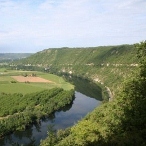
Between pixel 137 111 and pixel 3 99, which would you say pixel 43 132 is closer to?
pixel 3 99

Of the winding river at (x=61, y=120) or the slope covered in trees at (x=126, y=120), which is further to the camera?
the winding river at (x=61, y=120)

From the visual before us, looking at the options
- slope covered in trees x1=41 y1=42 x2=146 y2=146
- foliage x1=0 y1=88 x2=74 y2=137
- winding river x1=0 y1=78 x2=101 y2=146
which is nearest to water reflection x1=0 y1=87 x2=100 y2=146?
winding river x1=0 y1=78 x2=101 y2=146

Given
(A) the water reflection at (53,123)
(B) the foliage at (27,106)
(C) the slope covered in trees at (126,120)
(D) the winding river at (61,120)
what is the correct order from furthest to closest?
(B) the foliage at (27,106)
(D) the winding river at (61,120)
(A) the water reflection at (53,123)
(C) the slope covered in trees at (126,120)

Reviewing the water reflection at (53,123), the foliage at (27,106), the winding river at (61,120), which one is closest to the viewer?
the water reflection at (53,123)

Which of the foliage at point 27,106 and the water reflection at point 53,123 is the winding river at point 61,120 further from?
the foliage at point 27,106

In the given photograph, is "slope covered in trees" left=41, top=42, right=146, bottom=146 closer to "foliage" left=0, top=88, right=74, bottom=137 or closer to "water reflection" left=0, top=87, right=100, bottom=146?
"water reflection" left=0, top=87, right=100, bottom=146

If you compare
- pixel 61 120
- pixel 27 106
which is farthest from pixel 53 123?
pixel 27 106

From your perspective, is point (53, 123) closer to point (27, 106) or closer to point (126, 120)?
point (27, 106)

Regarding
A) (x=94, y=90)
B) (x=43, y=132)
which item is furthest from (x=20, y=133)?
(x=94, y=90)

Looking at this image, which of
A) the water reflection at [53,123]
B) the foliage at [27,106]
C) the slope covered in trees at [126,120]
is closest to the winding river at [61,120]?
the water reflection at [53,123]
